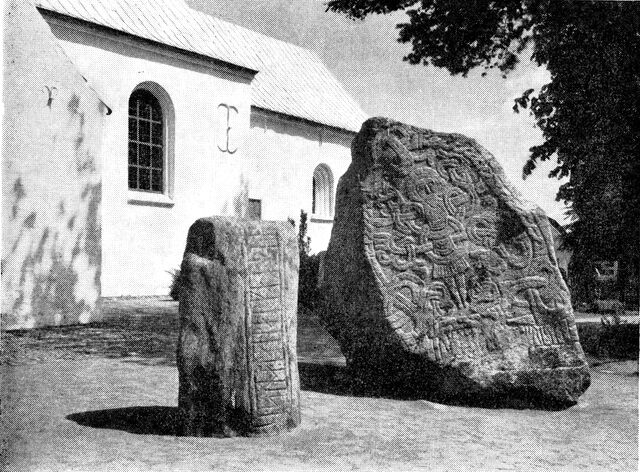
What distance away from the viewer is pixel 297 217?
74.3ft

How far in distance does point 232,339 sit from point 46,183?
21.9 feet

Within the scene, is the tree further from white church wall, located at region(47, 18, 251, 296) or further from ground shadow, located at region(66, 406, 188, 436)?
white church wall, located at region(47, 18, 251, 296)

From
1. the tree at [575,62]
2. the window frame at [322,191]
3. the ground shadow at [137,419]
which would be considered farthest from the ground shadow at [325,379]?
the window frame at [322,191]

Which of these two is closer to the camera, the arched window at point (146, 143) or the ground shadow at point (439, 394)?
the ground shadow at point (439, 394)

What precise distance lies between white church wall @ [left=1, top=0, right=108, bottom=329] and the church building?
0.06 feet

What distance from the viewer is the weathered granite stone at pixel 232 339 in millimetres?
4672

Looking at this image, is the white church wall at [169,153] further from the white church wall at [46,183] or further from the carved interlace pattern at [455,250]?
the carved interlace pattern at [455,250]

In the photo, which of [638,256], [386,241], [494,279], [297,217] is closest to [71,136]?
[386,241]

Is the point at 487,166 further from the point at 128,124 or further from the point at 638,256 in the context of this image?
the point at 128,124

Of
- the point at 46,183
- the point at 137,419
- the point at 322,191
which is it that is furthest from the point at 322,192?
the point at 137,419

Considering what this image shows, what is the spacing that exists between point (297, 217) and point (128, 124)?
693 centimetres

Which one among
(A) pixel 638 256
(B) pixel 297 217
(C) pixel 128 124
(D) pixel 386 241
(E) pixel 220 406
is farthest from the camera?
(B) pixel 297 217

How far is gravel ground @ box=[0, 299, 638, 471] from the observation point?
4234 millimetres

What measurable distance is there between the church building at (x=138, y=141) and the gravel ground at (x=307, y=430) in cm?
300
